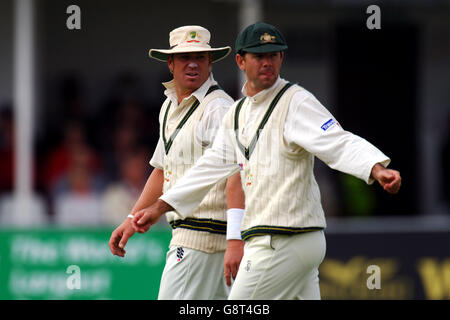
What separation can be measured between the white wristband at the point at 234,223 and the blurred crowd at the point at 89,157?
5.06 metres

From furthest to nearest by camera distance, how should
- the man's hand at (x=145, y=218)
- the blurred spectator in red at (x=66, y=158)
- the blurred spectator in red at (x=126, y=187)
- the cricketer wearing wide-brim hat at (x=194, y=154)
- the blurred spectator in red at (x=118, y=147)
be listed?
the blurred spectator in red at (x=118, y=147)
the blurred spectator in red at (x=66, y=158)
the blurred spectator in red at (x=126, y=187)
the cricketer wearing wide-brim hat at (x=194, y=154)
the man's hand at (x=145, y=218)

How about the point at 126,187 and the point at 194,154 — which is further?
the point at 126,187

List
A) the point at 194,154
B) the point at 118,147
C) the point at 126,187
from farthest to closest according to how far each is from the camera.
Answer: the point at 118,147 → the point at 126,187 → the point at 194,154

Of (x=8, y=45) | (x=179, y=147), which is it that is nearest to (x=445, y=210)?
(x=8, y=45)

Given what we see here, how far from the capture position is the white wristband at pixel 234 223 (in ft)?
17.1

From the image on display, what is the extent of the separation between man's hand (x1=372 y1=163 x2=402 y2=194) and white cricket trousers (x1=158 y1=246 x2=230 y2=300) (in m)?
1.39

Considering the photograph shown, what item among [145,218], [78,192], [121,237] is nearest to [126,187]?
[78,192]

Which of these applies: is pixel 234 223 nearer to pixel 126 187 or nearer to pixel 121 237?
pixel 121 237

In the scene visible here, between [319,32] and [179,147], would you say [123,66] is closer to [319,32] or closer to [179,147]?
[319,32]

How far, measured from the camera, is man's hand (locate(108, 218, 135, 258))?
17.3 ft

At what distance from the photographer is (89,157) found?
427 inches

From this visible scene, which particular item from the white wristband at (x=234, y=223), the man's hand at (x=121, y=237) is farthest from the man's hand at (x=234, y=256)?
the man's hand at (x=121, y=237)

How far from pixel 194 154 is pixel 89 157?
5.44m

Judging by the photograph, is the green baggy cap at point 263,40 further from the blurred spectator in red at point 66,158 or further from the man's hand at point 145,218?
the blurred spectator in red at point 66,158
